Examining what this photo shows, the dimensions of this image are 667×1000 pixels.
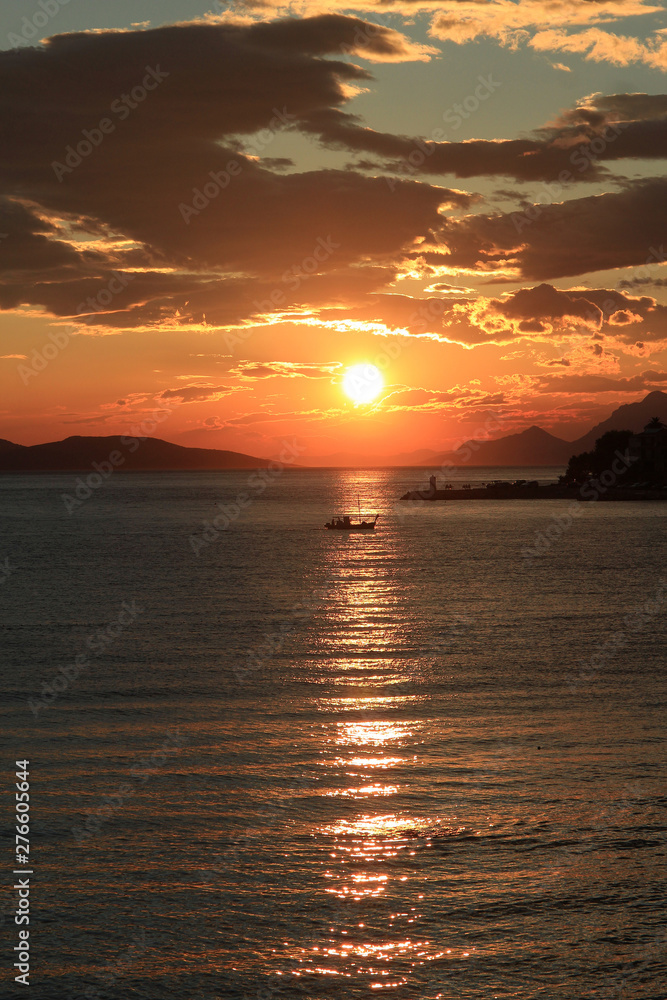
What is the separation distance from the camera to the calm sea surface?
47.8ft

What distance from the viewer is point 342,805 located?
20656 mm

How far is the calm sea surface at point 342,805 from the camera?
1458 cm

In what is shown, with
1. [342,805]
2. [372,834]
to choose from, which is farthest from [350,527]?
[372,834]

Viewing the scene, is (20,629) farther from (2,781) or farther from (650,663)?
(650,663)

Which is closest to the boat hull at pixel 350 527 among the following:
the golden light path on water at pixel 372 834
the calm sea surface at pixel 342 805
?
the calm sea surface at pixel 342 805

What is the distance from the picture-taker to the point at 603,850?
18.3 meters

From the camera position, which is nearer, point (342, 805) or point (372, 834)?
point (372, 834)

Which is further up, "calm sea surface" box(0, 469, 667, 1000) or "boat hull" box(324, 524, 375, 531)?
"boat hull" box(324, 524, 375, 531)

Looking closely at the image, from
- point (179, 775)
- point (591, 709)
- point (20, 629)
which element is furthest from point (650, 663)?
point (20, 629)

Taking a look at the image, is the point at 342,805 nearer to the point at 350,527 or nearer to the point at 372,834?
the point at 372,834

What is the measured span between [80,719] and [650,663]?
78.1 ft

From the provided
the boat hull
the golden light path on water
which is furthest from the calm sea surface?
the boat hull

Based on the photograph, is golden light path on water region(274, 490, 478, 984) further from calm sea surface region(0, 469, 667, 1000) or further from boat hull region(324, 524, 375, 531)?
boat hull region(324, 524, 375, 531)

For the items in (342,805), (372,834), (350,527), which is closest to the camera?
(372,834)
